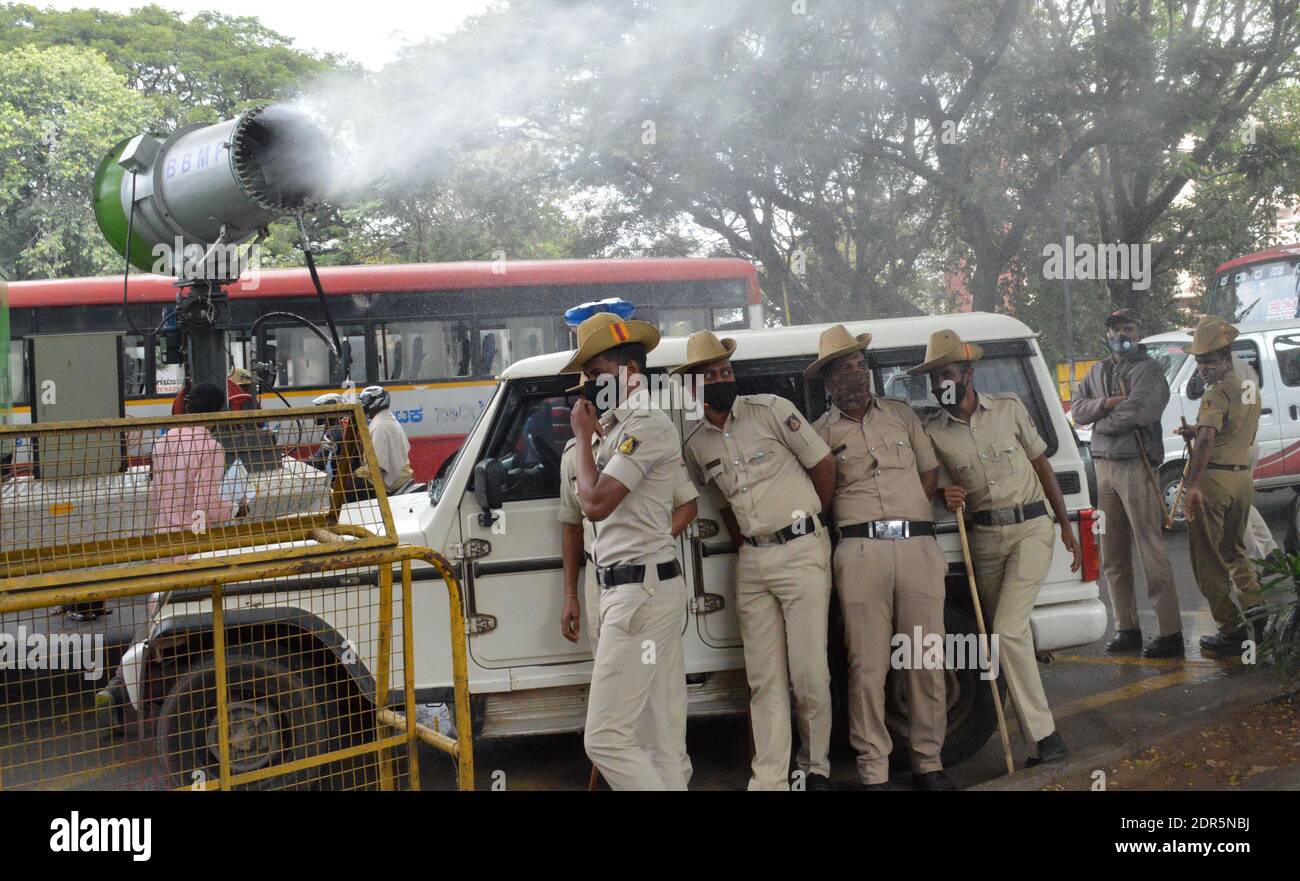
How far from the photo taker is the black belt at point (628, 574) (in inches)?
153

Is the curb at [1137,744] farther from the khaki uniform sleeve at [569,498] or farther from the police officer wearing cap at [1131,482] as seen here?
the khaki uniform sleeve at [569,498]

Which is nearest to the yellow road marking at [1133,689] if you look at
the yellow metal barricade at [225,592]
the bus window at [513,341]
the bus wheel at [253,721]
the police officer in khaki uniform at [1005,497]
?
the police officer in khaki uniform at [1005,497]

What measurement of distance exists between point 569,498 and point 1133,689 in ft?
11.1

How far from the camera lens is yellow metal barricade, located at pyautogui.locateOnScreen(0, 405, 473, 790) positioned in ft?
11.0

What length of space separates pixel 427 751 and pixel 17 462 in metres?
2.96

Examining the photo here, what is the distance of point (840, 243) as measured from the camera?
19.2 metres

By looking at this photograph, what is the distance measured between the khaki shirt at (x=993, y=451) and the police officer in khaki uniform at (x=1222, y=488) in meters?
1.93

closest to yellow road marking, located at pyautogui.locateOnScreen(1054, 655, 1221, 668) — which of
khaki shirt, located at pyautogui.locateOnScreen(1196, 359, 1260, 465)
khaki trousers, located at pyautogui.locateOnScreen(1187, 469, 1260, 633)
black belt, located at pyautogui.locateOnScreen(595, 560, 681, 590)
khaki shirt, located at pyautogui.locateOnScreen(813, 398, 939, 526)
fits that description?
khaki trousers, located at pyautogui.locateOnScreen(1187, 469, 1260, 633)

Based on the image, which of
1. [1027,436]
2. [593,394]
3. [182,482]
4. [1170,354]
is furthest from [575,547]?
[1170,354]

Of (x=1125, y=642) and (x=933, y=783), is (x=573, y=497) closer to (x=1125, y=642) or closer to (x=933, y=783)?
(x=933, y=783)

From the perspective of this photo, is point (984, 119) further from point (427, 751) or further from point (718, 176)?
point (427, 751)

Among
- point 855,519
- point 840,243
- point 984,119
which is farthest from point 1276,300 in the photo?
point 855,519

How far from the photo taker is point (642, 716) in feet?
13.3

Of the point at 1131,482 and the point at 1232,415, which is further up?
the point at 1232,415
